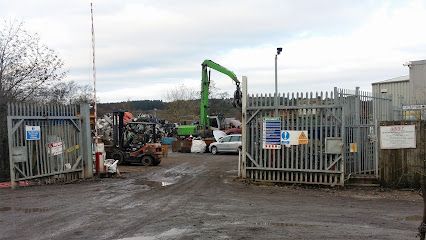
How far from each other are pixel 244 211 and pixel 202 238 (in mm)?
2817

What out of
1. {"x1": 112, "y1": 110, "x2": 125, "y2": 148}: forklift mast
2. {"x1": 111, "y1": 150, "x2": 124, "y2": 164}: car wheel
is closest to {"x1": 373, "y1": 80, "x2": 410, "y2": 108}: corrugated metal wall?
{"x1": 112, "y1": 110, "x2": 125, "y2": 148}: forklift mast

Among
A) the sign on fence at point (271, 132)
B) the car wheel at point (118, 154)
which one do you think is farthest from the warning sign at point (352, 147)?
the car wheel at point (118, 154)

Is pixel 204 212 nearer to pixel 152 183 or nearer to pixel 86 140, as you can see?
pixel 152 183

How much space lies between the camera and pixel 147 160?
997 inches

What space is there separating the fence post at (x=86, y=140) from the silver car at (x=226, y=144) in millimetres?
17170

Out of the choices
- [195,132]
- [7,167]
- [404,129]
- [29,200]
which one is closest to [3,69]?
[7,167]

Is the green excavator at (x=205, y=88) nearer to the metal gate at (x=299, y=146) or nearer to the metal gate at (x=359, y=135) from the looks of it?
the metal gate at (x=299, y=146)

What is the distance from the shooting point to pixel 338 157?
1477cm

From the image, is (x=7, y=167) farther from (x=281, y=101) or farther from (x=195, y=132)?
(x=195, y=132)

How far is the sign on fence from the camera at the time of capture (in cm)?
1562

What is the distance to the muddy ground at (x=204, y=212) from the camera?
862cm

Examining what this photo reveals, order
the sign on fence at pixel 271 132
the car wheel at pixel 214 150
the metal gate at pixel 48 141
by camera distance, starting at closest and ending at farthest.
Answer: the metal gate at pixel 48 141, the sign on fence at pixel 271 132, the car wheel at pixel 214 150

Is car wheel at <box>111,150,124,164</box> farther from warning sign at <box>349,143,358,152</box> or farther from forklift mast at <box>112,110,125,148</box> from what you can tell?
warning sign at <box>349,143,358,152</box>

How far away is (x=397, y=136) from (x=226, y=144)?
20417 mm
